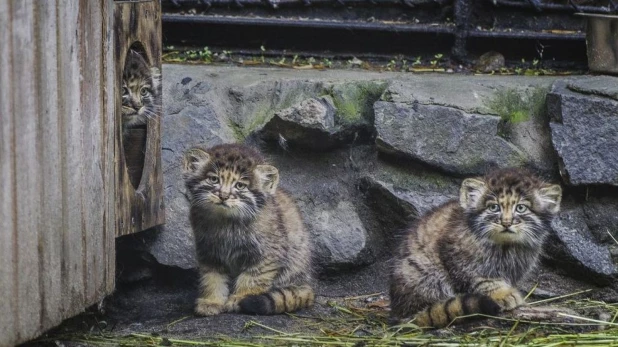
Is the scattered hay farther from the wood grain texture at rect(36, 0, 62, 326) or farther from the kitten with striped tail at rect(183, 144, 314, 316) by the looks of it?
the wood grain texture at rect(36, 0, 62, 326)

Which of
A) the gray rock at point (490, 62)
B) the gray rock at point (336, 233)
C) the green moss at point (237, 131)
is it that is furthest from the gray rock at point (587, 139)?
the green moss at point (237, 131)

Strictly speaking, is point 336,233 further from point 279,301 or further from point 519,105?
point 519,105

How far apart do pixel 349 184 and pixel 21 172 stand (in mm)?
3505

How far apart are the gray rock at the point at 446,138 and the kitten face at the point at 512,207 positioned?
95 centimetres

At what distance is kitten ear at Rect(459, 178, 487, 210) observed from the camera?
6.90m

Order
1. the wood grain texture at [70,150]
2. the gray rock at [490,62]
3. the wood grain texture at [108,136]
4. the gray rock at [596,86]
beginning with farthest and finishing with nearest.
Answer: the gray rock at [490,62] < the gray rock at [596,86] < the wood grain texture at [108,136] < the wood grain texture at [70,150]

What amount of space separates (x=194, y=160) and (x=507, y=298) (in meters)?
2.27

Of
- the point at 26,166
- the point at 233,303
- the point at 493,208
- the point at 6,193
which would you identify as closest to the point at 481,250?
the point at 493,208

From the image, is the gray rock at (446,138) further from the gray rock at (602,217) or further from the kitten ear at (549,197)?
the kitten ear at (549,197)

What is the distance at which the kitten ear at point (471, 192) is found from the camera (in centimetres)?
690

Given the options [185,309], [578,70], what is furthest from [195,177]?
[578,70]

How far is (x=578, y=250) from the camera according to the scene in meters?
7.64

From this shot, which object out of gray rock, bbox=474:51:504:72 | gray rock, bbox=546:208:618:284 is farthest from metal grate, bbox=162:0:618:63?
gray rock, bbox=546:208:618:284

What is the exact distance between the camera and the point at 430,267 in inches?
274
